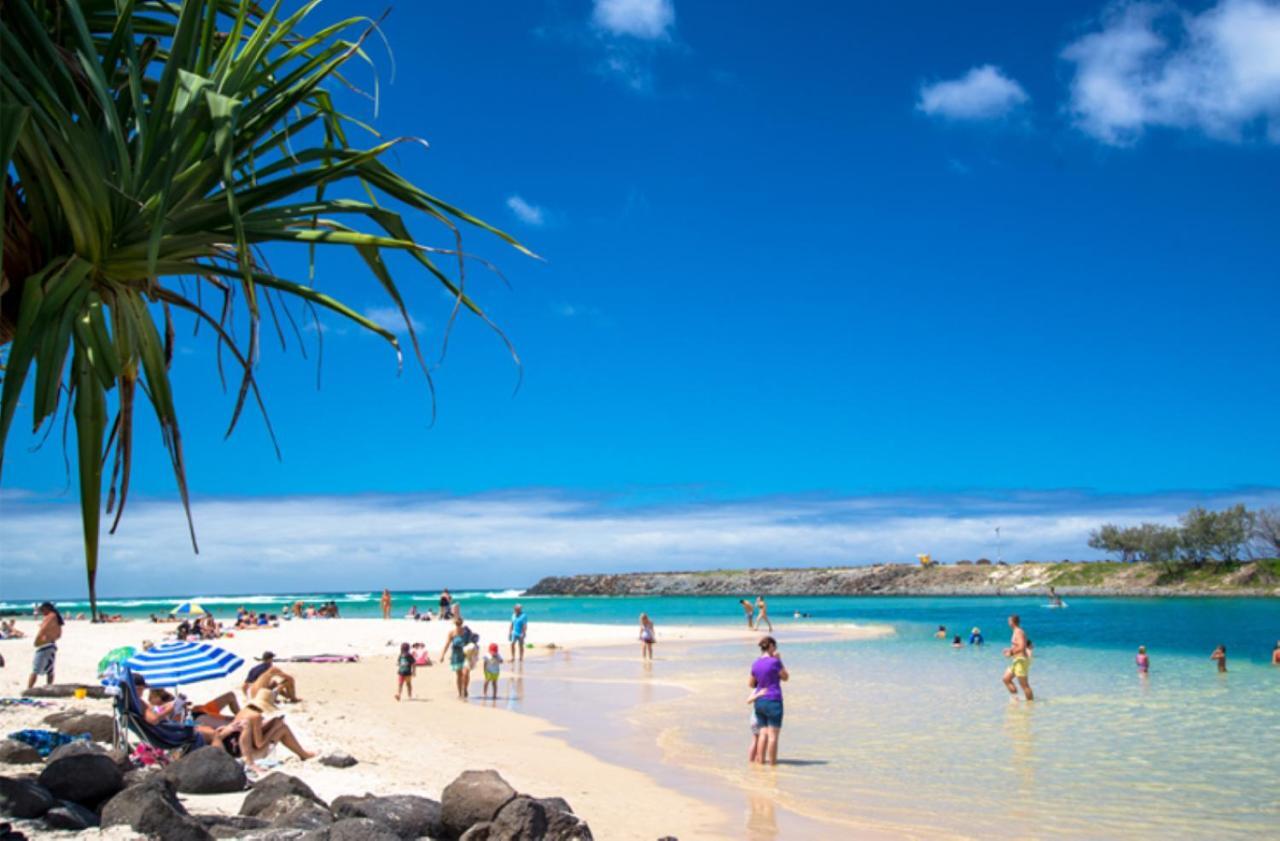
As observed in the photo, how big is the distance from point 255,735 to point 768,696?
5.67 m

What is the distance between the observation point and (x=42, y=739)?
28.9 ft

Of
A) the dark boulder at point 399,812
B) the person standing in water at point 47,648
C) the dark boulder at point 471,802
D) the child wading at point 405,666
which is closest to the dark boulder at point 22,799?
the dark boulder at point 399,812

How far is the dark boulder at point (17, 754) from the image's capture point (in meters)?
8.17

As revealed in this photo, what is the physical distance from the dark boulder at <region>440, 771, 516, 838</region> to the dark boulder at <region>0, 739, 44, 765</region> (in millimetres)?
3852

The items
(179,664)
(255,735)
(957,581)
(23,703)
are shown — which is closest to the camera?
(255,735)

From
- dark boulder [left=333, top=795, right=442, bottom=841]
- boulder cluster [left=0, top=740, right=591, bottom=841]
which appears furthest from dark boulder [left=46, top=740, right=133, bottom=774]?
dark boulder [left=333, top=795, right=442, bottom=841]

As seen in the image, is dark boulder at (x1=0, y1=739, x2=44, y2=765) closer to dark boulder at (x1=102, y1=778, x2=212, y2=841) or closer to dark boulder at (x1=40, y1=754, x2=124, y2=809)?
dark boulder at (x1=40, y1=754, x2=124, y2=809)

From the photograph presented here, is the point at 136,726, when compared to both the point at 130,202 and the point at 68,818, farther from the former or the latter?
the point at 130,202

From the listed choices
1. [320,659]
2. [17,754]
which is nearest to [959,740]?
[17,754]

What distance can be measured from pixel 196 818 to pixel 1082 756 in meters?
10.4

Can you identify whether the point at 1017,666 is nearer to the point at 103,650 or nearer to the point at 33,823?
the point at 33,823

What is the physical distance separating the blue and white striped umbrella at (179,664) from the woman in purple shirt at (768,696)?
660 centimetres

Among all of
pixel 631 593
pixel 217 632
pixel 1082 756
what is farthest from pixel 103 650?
pixel 631 593

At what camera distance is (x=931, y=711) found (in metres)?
16.2
